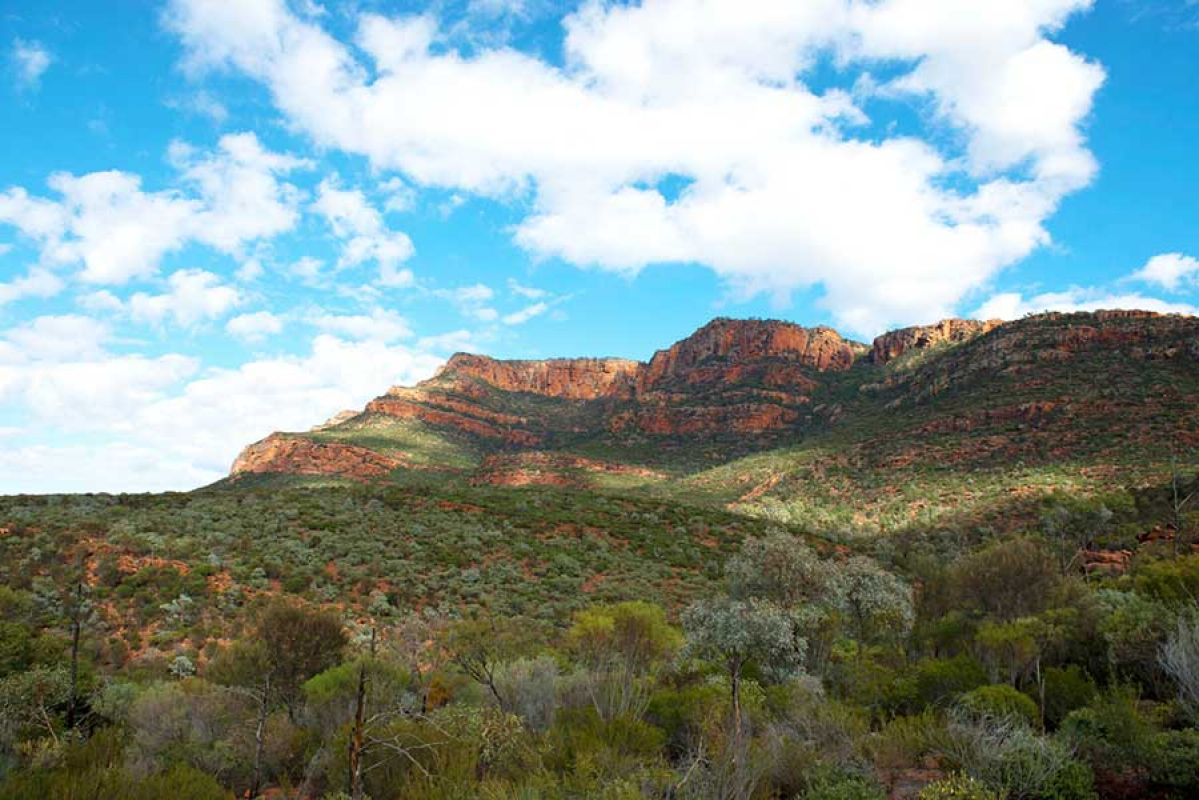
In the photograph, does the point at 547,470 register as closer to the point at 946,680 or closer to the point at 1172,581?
the point at 1172,581

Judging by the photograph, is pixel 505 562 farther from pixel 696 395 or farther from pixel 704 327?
pixel 704 327

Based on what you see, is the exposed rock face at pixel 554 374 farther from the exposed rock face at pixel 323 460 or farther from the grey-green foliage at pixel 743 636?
the grey-green foliage at pixel 743 636

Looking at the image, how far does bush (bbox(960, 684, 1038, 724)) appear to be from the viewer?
11.8 m

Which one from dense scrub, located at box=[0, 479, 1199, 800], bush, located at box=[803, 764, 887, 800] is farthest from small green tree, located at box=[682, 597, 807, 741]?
bush, located at box=[803, 764, 887, 800]

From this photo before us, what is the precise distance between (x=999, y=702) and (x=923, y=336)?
114790 mm

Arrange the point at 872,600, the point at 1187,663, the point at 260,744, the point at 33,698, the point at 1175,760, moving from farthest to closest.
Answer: the point at 872,600 < the point at 33,698 < the point at 1187,663 < the point at 260,744 < the point at 1175,760

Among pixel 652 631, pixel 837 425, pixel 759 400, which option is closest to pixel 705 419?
pixel 759 400

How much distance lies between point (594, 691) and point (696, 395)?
110097 mm

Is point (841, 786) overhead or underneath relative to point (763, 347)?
underneath

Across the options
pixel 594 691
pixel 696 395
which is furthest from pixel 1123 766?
pixel 696 395

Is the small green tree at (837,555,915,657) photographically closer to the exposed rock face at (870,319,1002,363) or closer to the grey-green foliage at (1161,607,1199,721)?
the grey-green foliage at (1161,607,1199,721)

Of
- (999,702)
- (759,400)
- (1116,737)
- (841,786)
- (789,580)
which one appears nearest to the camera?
(841,786)

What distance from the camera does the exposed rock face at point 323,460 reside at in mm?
89750

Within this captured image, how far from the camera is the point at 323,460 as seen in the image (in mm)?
92562
